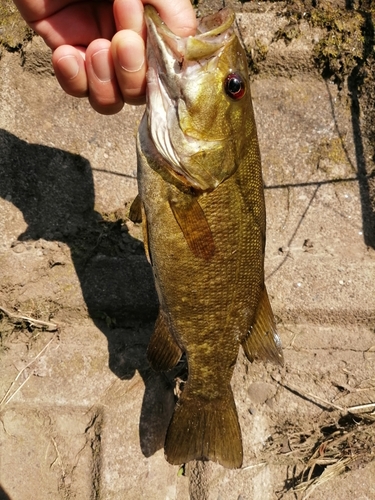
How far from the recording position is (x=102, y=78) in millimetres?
1638

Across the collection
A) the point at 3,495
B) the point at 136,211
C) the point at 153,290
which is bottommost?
the point at 3,495

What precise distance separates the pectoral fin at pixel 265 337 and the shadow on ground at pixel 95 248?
0.77m

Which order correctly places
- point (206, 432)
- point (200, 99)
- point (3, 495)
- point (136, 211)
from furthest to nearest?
point (3, 495) → point (206, 432) → point (136, 211) → point (200, 99)

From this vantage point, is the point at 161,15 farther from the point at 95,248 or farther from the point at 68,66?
the point at 95,248

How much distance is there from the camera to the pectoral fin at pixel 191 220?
1.59m

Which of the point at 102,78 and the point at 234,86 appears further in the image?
the point at 102,78

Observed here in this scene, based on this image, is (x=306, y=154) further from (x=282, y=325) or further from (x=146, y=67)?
(x=146, y=67)

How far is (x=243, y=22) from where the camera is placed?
103 inches

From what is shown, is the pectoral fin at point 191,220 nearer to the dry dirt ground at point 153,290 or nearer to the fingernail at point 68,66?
the fingernail at point 68,66

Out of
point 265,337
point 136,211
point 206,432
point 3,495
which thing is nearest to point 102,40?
point 136,211

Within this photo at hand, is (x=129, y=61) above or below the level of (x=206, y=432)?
above

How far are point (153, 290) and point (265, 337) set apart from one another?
2.78 ft

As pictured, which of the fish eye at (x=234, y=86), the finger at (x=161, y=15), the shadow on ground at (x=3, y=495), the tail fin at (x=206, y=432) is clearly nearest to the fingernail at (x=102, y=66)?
the finger at (x=161, y=15)

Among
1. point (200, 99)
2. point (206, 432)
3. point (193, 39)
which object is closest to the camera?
point (193, 39)
